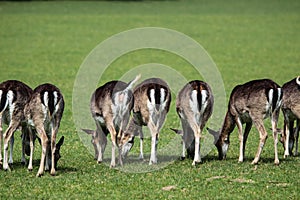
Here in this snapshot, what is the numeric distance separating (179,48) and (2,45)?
32.3ft

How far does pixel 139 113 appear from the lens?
13.8m

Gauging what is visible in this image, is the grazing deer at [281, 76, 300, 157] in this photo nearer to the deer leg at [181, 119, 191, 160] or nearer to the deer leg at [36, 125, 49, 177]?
the deer leg at [181, 119, 191, 160]

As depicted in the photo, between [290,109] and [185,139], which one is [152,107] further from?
[290,109]

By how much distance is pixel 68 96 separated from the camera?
22.3 m

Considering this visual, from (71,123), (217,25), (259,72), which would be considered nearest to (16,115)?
(71,123)

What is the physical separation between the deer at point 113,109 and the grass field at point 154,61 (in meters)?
0.57

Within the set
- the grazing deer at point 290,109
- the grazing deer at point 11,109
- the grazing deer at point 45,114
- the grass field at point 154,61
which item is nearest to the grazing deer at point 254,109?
the grass field at point 154,61

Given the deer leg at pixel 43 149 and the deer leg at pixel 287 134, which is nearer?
the deer leg at pixel 43 149

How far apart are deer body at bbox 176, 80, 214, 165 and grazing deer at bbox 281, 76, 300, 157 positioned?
1719 mm

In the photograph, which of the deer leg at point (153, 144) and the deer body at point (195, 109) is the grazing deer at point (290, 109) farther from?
the deer leg at point (153, 144)

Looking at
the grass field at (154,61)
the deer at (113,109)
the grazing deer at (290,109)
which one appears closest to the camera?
the grass field at (154,61)

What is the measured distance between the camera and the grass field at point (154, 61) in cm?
1131

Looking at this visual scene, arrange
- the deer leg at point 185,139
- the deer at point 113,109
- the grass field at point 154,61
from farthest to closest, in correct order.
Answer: the deer leg at point 185,139, the deer at point 113,109, the grass field at point 154,61

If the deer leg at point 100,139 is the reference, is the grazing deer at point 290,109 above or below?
above
